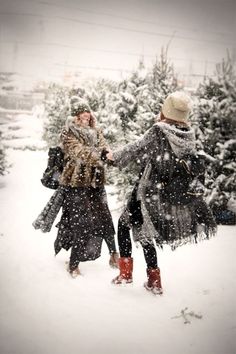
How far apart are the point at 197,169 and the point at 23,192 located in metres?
4.49

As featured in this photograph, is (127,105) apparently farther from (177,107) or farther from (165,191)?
(165,191)

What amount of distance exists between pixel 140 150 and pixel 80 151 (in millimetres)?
737

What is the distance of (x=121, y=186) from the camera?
6.49 metres

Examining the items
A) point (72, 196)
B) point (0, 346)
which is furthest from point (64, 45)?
point (0, 346)

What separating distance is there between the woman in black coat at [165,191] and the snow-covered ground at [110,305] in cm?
34

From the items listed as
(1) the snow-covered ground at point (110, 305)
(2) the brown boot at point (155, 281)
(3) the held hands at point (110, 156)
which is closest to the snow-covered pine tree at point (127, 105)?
(1) the snow-covered ground at point (110, 305)

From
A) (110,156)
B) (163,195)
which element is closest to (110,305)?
(163,195)

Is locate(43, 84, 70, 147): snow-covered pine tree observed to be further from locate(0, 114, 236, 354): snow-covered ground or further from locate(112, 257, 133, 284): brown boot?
locate(112, 257, 133, 284): brown boot

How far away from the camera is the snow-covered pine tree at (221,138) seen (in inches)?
225

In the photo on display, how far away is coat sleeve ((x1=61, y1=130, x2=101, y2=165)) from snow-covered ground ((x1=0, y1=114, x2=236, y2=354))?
1107mm

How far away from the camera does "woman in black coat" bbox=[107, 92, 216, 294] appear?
10.2 ft

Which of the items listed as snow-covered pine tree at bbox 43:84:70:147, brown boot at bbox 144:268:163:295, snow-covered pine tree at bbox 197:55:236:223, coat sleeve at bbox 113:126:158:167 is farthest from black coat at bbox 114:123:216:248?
snow-covered pine tree at bbox 43:84:70:147

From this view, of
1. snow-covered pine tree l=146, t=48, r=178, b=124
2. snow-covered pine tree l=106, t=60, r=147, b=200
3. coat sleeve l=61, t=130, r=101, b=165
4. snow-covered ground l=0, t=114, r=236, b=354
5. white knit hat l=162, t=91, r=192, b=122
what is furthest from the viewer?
snow-covered pine tree l=106, t=60, r=147, b=200

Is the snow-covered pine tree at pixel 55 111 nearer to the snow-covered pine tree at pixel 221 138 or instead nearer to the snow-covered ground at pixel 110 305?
the snow-covered pine tree at pixel 221 138
